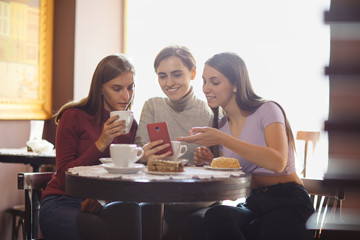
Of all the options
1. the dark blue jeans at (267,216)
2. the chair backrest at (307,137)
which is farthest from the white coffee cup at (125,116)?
the chair backrest at (307,137)

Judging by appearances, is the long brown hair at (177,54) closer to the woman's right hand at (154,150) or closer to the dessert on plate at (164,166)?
the woman's right hand at (154,150)

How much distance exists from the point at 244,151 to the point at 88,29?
10.1 feet

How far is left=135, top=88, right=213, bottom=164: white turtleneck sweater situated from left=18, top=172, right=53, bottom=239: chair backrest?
1.86 feet

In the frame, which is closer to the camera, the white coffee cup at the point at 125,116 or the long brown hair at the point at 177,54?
the white coffee cup at the point at 125,116

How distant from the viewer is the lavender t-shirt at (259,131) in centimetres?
187

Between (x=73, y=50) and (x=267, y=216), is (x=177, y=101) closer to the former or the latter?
(x=267, y=216)

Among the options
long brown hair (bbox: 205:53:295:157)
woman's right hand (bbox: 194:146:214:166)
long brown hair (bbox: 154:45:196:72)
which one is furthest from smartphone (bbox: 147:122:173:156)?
long brown hair (bbox: 154:45:196:72)

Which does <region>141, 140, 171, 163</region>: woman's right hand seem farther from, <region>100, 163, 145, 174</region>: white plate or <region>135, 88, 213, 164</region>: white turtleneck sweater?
<region>135, 88, 213, 164</region>: white turtleneck sweater

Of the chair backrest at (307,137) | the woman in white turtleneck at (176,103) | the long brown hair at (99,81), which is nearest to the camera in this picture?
the long brown hair at (99,81)

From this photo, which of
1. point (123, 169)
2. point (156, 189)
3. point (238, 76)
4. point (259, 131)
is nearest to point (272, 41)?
point (238, 76)

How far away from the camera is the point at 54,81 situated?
4.32 metres

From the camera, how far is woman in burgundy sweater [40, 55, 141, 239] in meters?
1.64

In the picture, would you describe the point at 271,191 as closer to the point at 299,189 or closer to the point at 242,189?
the point at 299,189

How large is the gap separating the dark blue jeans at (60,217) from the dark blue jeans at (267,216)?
51 cm
